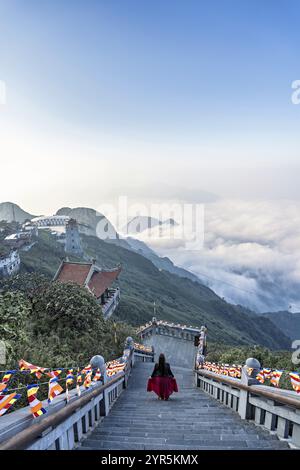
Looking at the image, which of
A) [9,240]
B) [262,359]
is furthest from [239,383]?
[9,240]

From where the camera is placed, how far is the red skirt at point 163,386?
29.2 ft

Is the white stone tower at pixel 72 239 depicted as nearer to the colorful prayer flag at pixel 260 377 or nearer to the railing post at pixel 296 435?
the colorful prayer flag at pixel 260 377

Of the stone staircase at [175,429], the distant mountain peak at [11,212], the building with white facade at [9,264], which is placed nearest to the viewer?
the stone staircase at [175,429]

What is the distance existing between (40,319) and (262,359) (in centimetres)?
1005

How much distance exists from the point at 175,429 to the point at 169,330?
1938 cm

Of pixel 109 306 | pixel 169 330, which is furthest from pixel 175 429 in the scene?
pixel 109 306

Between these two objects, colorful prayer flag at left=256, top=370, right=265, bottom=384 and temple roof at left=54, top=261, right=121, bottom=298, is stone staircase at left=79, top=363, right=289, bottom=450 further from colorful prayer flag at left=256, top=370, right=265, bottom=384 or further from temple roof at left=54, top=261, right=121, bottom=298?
temple roof at left=54, top=261, right=121, bottom=298

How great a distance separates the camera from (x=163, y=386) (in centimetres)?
891

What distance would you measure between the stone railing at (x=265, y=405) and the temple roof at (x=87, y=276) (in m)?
24.7

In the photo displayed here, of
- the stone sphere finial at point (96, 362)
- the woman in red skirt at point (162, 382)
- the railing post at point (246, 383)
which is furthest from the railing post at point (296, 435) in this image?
the woman in red skirt at point (162, 382)

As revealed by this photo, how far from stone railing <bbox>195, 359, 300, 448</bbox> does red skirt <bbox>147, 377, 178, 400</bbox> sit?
4.93 feet

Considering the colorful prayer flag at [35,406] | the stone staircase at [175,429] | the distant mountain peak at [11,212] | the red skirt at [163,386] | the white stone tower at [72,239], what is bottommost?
the red skirt at [163,386]

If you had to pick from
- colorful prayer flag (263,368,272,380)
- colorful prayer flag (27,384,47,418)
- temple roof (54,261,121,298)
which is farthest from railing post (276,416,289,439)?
temple roof (54,261,121,298)
